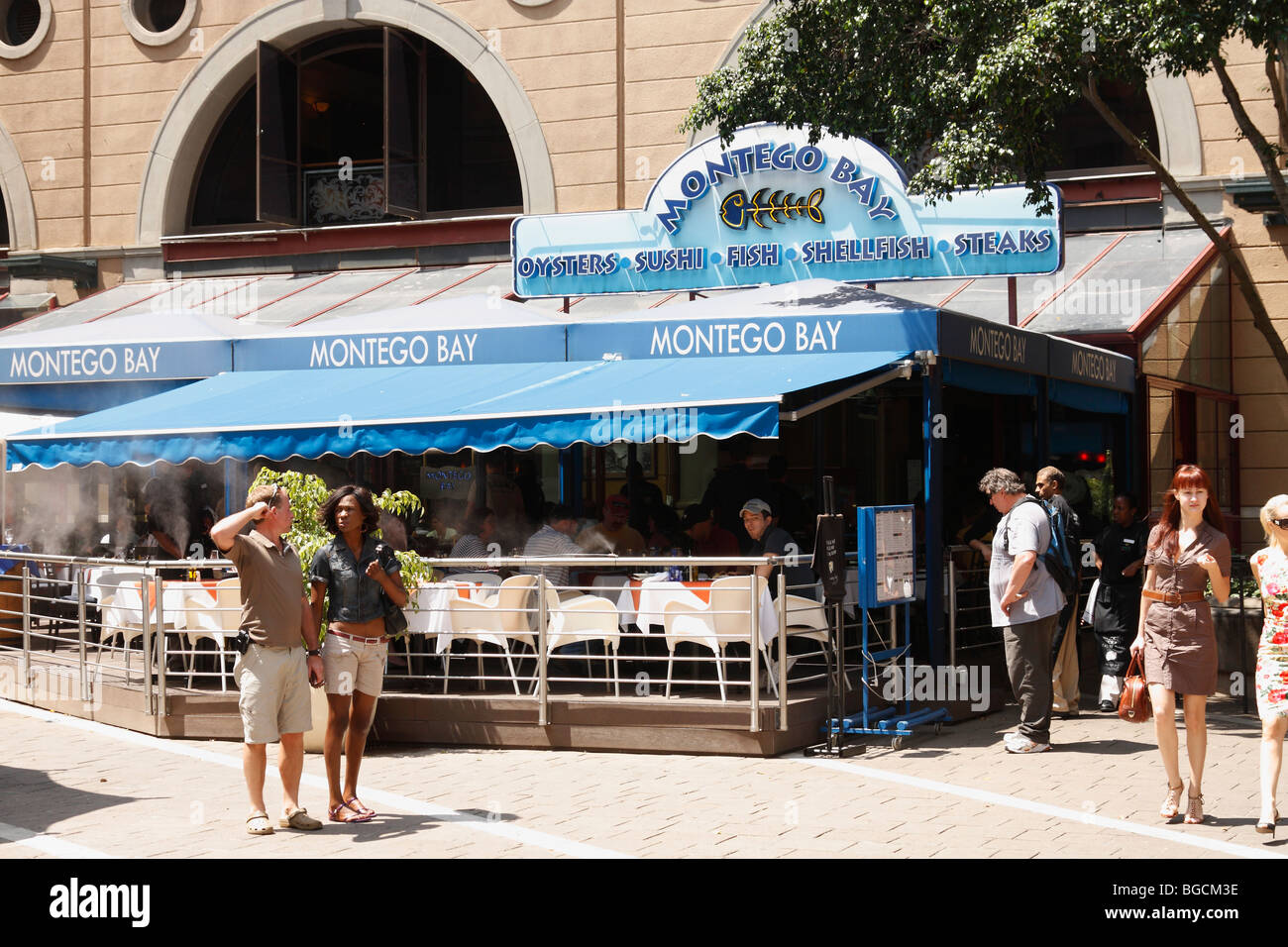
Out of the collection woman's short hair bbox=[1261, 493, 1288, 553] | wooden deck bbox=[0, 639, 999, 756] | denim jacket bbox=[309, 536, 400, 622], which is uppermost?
woman's short hair bbox=[1261, 493, 1288, 553]

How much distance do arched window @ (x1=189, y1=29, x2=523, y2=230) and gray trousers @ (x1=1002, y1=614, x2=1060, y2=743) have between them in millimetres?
12999

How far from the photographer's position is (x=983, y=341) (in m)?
11.5

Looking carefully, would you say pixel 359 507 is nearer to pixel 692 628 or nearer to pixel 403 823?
pixel 403 823

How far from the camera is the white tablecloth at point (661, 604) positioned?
9312mm

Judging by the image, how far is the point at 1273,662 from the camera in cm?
677

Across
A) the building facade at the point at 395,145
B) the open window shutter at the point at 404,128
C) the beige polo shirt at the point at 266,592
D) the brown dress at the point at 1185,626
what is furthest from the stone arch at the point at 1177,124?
the beige polo shirt at the point at 266,592

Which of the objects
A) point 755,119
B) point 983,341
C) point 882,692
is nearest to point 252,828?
point 882,692

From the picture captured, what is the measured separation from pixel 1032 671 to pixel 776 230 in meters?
6.40

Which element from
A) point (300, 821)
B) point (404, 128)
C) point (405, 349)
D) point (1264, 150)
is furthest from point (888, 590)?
point (404, 128)

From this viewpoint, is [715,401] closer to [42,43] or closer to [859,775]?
[859,775]

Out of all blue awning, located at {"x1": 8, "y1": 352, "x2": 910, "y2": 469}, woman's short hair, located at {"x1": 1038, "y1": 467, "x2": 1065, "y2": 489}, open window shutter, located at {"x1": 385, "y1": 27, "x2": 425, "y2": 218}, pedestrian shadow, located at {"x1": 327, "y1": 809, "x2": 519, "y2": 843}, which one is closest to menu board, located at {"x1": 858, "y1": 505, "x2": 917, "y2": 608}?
blue awning, located at {"x1": 8, "y1": 352, "x2": 910, "y2": 469}

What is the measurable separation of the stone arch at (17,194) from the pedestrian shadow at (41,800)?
1562 centimetres

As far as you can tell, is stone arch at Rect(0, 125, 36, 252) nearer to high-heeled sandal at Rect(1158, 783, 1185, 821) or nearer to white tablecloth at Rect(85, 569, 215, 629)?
white tablecloth at Rect(85, 569, 215, 629)

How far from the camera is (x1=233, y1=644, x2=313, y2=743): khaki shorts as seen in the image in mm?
7090
